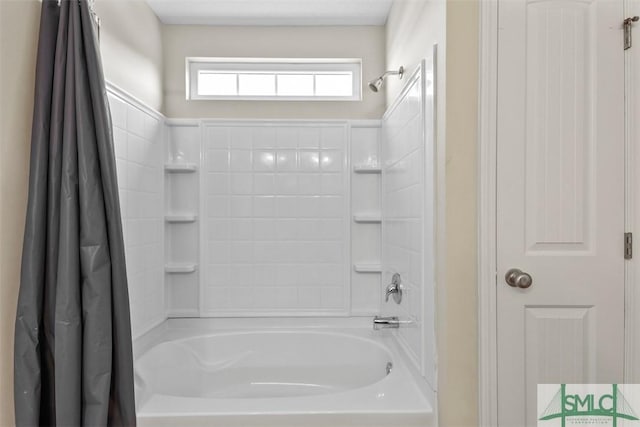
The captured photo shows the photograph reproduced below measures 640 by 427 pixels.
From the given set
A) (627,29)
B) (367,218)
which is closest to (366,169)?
(367,218)

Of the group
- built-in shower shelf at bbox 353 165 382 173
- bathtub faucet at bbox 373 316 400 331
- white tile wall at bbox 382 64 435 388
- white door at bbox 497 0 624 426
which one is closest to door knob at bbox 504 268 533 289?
white door at bbox 497 0 624 426

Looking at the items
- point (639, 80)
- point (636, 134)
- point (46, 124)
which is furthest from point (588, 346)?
point (46, 124)

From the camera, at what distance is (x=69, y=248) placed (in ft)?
4.55

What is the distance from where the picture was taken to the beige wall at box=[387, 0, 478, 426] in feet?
5.17

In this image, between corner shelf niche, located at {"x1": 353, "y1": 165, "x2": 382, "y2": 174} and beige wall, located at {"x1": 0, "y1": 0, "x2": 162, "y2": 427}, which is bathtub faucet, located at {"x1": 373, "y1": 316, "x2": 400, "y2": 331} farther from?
beige wall, located at {"x1": 0, "y1": 0, "x2": 162, "y2": 427}

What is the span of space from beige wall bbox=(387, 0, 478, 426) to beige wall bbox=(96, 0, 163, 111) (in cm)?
141

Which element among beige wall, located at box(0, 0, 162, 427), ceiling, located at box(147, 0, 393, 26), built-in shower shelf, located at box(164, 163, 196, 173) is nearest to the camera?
beige wall, located at box(0, 0, 162, 427)

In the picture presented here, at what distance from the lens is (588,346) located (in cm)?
156

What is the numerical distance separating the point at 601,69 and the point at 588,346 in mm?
Result: 900

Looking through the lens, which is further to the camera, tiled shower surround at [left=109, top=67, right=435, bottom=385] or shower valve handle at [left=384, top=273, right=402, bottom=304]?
tiled shower surround at [left=109, top=67, right=435, bottom=385]

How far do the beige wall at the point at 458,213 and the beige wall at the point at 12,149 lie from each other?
129 centimetres

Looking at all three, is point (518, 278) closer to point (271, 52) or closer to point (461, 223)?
point (461, 223)

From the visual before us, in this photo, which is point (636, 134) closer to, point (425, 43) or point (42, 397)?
point (425, 43)

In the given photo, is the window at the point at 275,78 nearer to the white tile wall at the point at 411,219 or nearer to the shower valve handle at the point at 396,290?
the white tile wall at the point at 411,219
